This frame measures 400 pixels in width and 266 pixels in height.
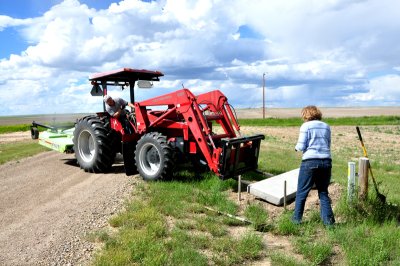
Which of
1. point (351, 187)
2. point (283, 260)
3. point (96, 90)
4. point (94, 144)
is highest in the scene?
point (96, 90)

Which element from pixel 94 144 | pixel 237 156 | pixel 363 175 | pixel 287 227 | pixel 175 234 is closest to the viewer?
pixel 175 234

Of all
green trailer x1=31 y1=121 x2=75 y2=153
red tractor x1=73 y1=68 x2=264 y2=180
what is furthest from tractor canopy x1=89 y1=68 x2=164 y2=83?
green trailer x1=31 y1=121 x2=75 y2=153

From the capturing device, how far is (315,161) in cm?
607

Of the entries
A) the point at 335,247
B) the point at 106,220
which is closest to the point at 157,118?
the point at 106,220

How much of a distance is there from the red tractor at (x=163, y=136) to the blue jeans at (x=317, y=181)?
211cm

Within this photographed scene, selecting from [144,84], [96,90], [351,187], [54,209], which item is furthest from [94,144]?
[351,187]

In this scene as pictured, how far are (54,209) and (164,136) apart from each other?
8.97 ft

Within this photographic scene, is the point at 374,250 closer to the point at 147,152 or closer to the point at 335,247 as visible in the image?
the point at 335,247

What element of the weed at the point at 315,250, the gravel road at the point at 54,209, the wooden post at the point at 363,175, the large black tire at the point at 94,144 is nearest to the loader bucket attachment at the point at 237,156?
the gravel road at the point at 54,209

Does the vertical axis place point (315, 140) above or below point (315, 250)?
above

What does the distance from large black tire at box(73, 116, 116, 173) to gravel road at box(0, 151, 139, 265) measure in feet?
0.94

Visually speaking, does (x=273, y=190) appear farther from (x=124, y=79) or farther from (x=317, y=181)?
(x=124, y=79)

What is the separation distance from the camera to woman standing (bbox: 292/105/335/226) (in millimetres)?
6078

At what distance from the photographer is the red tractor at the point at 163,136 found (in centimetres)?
844
